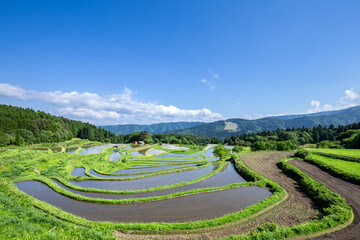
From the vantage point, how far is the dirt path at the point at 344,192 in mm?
15078

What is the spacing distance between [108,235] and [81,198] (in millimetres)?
13415

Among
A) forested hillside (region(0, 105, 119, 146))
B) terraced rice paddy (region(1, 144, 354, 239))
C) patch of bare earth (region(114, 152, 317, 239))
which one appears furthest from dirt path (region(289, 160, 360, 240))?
forested hillside (region(0, 105, 119, 146))

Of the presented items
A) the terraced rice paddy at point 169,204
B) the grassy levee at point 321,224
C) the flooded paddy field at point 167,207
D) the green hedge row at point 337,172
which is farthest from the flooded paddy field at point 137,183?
the green hedge row at point 337,172

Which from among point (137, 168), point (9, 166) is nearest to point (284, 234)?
point (137, 168)

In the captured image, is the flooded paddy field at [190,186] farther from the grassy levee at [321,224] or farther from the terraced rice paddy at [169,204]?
the grassy levee at [321,224]

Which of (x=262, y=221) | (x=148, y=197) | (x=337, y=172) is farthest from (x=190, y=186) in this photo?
(x=337, y=172)

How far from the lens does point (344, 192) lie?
24328 mm

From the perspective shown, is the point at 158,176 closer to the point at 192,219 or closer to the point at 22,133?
the point at 192,219

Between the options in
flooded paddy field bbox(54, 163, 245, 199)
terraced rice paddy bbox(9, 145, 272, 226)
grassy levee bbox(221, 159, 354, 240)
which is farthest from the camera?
flooded paddy field bbox(54, 163, 245, 199)

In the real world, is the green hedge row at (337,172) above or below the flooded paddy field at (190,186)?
above

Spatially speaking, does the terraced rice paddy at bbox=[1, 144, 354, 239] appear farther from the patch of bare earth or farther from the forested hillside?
the forested hillside

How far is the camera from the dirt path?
49.5 ft

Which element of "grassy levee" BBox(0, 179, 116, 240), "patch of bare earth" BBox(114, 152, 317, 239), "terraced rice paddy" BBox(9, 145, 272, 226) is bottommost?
"terraced rice paddy" BBox(9, 145, 272, 226)

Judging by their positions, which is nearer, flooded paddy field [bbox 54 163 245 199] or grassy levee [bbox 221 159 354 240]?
grassy levee [bbox 221 159 354 240]
